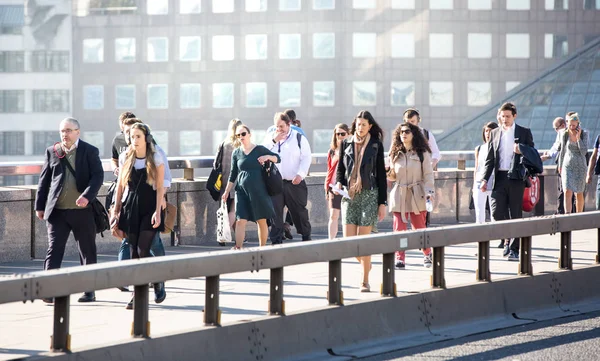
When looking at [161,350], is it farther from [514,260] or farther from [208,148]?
[208,148]

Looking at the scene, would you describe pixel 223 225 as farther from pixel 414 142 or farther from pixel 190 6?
pixel 190 6

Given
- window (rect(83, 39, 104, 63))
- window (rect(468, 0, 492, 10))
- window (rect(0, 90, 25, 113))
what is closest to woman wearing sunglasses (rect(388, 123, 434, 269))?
window (rect(468, 0, 492, 10))

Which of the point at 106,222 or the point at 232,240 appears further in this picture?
the point at 232,240

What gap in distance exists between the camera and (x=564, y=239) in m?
11.1

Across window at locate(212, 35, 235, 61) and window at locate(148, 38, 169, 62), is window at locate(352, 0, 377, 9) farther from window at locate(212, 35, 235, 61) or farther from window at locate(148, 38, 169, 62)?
window at locate(148, 38, 169, 62)

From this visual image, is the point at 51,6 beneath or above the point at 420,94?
above

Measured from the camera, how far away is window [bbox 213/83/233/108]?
7632 centimetres

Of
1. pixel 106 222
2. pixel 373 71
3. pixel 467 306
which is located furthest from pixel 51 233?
pixel 373 71

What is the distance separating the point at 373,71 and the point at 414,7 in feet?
15.1

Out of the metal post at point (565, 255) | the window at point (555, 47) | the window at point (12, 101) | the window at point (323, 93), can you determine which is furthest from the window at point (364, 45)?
the metal post at point (565, 255)

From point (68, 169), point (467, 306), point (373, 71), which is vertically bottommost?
point (467, 306)

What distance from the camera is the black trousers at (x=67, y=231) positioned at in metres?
10.7

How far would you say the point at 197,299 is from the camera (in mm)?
10570

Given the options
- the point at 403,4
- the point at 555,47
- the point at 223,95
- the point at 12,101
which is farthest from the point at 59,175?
the point at 12,101
